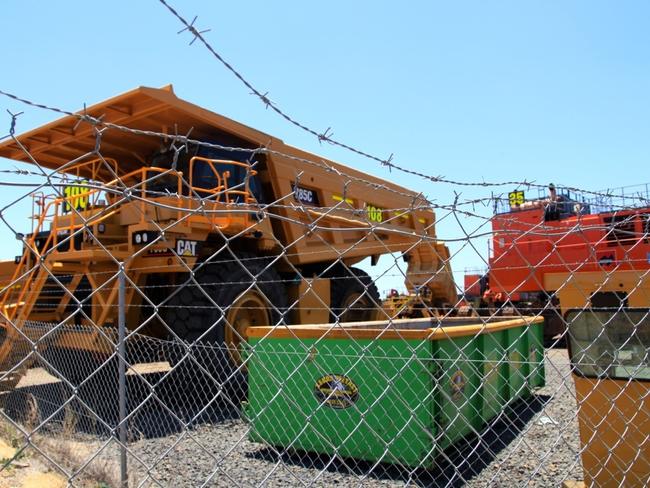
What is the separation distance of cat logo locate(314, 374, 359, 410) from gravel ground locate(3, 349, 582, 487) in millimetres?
447

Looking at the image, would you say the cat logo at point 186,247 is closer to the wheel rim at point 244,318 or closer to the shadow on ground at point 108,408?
the wheel rim at point 244,318

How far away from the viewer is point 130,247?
6.16 meters

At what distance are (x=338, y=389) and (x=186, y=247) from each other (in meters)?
2.85

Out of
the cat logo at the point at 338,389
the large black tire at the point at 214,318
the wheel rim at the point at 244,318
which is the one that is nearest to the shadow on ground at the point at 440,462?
the cat logo at the point at 338,389

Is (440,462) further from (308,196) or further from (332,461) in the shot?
(308,196)

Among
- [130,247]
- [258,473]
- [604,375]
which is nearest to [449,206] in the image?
[604,375]

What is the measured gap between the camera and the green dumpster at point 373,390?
4070mm

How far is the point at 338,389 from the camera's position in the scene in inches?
168

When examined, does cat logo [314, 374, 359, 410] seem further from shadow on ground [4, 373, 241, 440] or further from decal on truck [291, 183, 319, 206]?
decal on truck [291, 183, 319, 206]

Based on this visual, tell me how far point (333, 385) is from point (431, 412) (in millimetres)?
774

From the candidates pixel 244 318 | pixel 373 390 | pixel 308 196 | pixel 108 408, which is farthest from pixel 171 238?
pixel 308 196

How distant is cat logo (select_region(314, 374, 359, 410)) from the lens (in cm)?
433

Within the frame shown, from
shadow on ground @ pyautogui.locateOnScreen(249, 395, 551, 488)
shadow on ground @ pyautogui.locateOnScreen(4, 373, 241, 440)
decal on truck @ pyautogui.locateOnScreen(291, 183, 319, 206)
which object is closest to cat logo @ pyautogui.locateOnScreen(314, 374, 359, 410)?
shadow on ground @ pyautogui.locateOnScreen(249, 395, 551, 488)

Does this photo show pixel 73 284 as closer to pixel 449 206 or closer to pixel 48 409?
pixel 48 409
